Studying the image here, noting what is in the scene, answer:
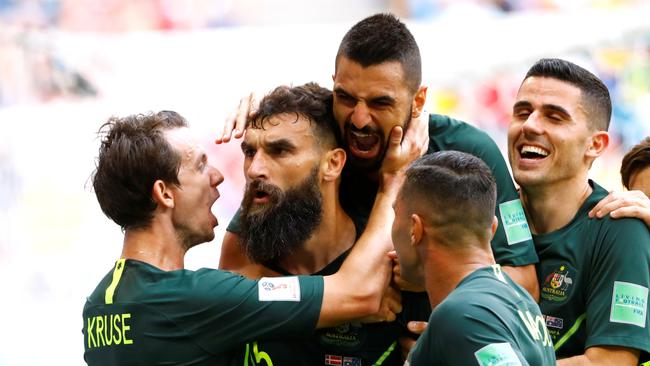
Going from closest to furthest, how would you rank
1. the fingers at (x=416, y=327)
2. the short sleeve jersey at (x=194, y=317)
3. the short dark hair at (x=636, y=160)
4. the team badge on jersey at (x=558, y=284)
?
the short sleeve jersey at (x=194, y=317)
the fingers at (x=416, y=327)
the team badge on jersey at (x=558, y=284)
the short dark hair at (x=636, y=160)

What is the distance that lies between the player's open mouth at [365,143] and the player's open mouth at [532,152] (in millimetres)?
735

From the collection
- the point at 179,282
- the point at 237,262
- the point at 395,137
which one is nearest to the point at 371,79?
the point at 395,137

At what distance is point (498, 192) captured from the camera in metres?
4.98

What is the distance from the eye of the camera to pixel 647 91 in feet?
37.4

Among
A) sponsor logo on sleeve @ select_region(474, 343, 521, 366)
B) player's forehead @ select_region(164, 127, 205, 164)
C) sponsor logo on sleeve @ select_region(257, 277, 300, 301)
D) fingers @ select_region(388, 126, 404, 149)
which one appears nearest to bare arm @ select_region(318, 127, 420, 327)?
fingers @ select_region(388, 126, 404, 149)

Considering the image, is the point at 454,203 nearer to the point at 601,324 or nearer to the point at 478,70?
the point at 601,324

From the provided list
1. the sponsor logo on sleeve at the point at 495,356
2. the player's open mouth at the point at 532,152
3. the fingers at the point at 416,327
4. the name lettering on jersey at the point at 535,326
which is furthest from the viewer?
the player's open mouth at the point at 532,152

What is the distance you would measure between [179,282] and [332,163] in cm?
95

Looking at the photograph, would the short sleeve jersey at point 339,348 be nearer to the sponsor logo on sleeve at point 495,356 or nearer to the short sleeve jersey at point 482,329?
the short sleeve jersey at point 482,329

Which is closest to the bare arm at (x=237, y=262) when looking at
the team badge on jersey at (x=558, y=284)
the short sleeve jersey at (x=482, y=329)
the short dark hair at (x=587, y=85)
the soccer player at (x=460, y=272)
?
the soccer player at (x=460, y=272)

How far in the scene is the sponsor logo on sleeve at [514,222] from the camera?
194 inches

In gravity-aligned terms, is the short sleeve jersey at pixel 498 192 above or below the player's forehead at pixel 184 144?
below

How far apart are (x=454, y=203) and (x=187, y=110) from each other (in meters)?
6.87

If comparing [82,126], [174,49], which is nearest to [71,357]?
[82,126]
